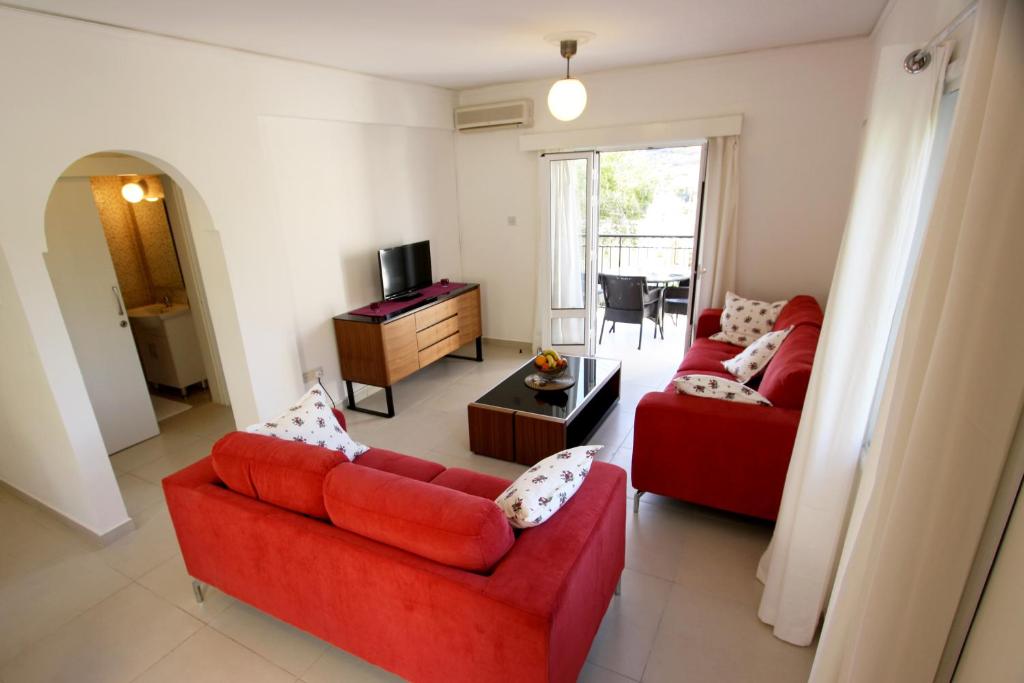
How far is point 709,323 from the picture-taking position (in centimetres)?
434

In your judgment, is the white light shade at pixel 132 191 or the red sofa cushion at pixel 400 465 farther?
the white light shade at pixel 132 191

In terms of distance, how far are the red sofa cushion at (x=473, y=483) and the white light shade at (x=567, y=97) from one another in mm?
2259

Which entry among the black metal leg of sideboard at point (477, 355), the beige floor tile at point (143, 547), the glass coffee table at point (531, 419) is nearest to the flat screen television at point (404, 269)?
the black metal leg of sideboard at point (477, 355)

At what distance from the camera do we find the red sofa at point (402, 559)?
1.49 m

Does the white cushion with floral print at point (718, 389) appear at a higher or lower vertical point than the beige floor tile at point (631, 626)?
higher

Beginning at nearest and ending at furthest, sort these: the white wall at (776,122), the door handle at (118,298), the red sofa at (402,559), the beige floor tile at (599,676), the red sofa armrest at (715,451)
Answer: the red sofa at (402,559) → the beige floor tile at (599,676) → the red sofa armrest at (715,451) → the door handle at (118,298) → the white wall at (776,122)

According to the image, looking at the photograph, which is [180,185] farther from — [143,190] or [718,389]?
[718,389]

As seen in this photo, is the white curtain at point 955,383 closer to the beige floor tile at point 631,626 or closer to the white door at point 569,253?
the beige floor tile at point 631,626

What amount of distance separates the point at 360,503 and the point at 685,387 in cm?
173

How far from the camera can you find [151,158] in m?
2.83

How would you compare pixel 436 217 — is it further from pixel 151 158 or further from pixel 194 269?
pixel 151 158

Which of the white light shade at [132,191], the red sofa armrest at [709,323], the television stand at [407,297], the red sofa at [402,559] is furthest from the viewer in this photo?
the television stand at [407,297]

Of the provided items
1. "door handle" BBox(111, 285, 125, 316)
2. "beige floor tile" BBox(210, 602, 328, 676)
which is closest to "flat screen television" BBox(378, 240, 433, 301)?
"door handle" BBox(111, 285, 125, 316)

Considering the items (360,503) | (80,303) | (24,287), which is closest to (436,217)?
(80,303)
